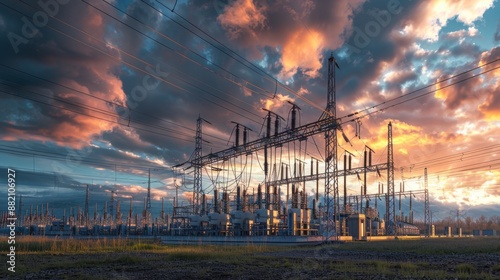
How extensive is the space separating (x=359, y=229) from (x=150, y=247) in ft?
86.9

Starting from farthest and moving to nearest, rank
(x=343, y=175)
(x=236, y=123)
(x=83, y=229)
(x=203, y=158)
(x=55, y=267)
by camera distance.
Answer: (x=83, y=229)
(x=343, y=175)
(x=203, y=158)
(x=236, y=123)
(x=55, y=267)

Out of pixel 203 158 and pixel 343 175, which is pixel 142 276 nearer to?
pixel 203 158

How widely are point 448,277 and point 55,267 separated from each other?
45.0 feet

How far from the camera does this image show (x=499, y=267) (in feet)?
45.5

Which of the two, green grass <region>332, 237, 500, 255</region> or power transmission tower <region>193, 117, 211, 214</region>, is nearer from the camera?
green grass <region>332, 237, 500, 255</region>

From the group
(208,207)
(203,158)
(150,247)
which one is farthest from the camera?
(208,207)

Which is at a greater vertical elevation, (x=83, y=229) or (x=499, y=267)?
(x=499, y=267)

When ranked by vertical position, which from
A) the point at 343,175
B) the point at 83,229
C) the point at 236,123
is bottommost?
the point at 83,229

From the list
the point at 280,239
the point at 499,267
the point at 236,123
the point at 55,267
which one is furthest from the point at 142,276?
the point at 236,123

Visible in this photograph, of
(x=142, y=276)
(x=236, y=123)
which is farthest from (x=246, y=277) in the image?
(x=236, y=123)

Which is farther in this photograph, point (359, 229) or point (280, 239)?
point (359, 229)

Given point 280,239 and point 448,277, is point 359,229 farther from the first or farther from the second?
point 448,277

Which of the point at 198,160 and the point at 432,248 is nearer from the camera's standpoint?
the point at 432,248

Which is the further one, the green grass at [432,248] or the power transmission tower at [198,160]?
the power transmission tower at [198,160]
